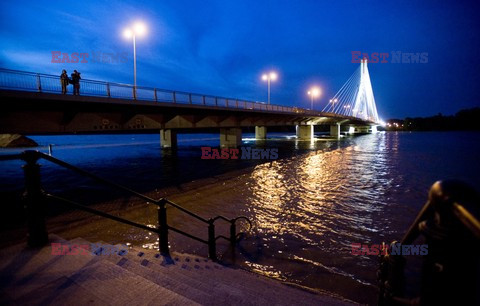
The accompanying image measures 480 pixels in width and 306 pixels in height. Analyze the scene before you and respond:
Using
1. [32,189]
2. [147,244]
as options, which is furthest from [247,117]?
[32,189]

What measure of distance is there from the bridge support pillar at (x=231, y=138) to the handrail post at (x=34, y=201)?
36.7 m

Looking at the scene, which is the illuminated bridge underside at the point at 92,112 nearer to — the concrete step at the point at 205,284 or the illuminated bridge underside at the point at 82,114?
the illuminated bridge underside at the point at 82,114

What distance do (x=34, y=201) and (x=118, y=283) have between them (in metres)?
1.74

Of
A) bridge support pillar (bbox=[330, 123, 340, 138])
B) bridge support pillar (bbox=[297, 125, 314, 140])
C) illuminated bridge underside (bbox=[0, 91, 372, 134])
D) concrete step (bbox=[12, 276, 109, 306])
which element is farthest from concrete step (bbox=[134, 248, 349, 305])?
bridge support pillar (bbox=[330, 123, 340, 138])

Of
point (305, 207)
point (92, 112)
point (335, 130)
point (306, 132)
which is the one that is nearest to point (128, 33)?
point (92, 112)

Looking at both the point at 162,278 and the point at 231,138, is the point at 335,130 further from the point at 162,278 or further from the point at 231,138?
the point at 162,278

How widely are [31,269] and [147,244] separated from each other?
3.79 m

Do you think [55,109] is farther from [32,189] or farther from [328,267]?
[328,267]

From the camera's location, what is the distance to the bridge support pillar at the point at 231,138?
40.4 metres

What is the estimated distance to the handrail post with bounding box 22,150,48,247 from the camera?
125 inches

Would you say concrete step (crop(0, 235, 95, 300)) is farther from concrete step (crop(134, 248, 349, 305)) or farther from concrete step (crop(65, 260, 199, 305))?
concrete step (crop(134, 248, 349, 305))

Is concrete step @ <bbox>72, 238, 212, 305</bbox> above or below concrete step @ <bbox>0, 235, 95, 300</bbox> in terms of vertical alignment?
below

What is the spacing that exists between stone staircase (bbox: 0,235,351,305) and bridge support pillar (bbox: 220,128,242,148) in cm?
3644

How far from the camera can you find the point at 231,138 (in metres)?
40.8
